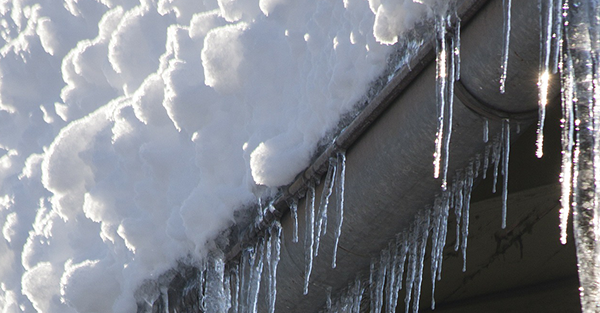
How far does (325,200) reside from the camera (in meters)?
2.79

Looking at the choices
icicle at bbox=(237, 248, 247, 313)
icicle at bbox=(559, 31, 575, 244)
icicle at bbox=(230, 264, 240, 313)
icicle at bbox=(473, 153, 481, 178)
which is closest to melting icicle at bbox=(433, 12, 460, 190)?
icicle at bbox=(473, 153, 481, 178)

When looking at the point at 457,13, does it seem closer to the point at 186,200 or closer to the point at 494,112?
the point at 494,112

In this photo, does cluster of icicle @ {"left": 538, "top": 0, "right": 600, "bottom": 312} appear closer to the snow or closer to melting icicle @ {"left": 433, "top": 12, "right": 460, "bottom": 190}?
melting icicle @ {"left": 433, "top": 12, "right": 460, "bottom": 190}

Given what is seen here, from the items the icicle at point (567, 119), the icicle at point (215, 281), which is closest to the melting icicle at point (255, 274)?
the icicle at point (215, 281)

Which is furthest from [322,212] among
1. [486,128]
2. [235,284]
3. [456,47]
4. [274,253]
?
[456,47]

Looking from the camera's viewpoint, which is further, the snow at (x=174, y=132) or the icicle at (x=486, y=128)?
the snow at (x=174, y=132)

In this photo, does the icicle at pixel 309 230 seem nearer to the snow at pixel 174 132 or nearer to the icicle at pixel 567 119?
the snow at pixel 174 132

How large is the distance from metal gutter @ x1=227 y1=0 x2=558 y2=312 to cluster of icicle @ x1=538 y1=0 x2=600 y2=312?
0.08m

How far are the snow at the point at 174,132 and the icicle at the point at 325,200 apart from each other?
13cm

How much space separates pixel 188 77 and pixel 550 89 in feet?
5.58

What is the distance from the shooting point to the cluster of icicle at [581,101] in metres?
2.14

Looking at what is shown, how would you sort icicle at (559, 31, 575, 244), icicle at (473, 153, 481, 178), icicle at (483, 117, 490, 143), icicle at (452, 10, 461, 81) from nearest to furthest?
icicle at (559, 31, 575, 244) < icicle at (452, 10, 461, 81) < icicle at (483, 117, 490, 143) < icicle at (473, 153, 481, 178)

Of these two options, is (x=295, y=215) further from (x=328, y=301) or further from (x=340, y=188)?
(x=328, y=301)

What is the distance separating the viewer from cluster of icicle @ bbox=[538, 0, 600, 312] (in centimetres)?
214
